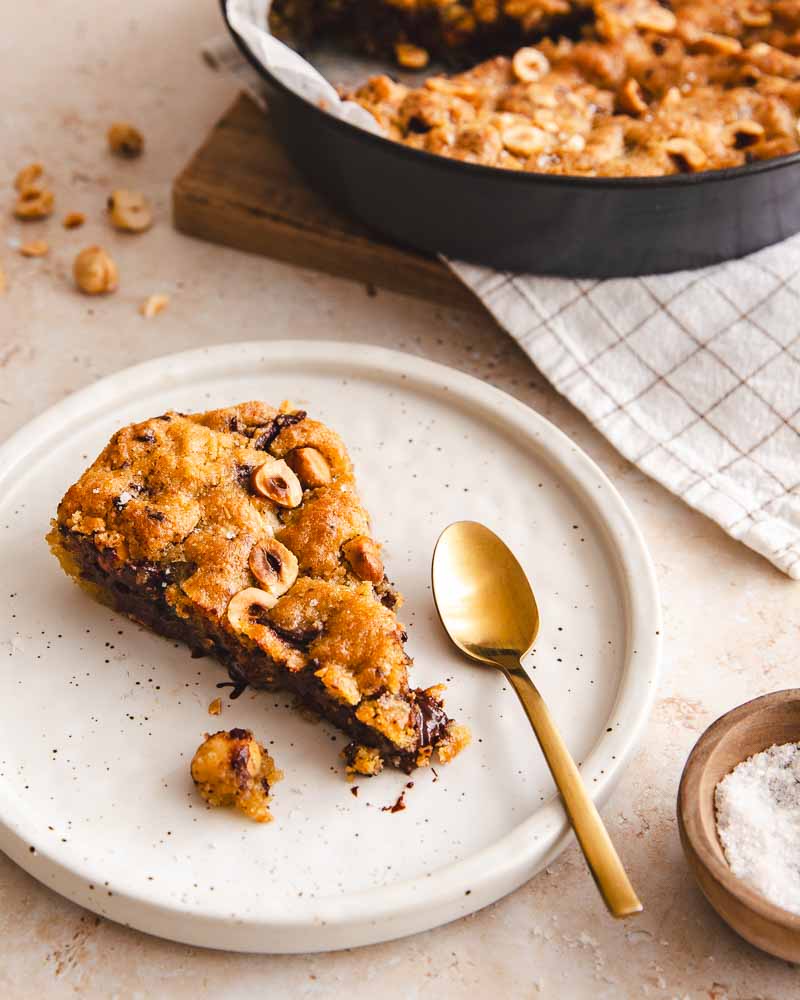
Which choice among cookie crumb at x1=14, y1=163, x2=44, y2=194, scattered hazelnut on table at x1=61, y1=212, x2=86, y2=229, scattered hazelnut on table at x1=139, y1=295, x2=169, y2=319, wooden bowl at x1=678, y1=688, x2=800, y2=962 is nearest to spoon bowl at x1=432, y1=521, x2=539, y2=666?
wooden bowl at x1=678, y1=688, x2=800, y2=962

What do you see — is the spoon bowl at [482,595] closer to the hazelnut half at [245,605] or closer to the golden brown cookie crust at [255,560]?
the golden brown cookie crust at [255,560]

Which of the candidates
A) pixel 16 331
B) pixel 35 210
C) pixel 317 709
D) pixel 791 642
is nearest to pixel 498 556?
pixel 317 709

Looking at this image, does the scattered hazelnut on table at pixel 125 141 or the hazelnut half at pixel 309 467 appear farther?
the scattered hazelnut on table at pixel 125 141

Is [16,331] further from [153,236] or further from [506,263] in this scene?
[506,263]

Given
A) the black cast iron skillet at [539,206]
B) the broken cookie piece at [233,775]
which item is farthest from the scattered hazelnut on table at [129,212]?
the broken cookie piece at [233,775]

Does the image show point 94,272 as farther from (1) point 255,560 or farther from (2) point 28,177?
(1) point 255,560
